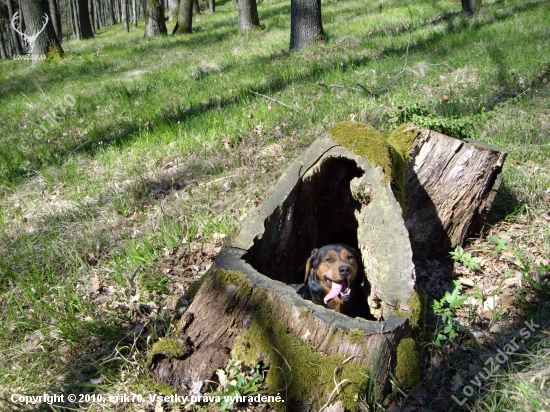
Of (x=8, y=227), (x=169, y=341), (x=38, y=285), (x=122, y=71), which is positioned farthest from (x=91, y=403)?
(x=122, y=71)

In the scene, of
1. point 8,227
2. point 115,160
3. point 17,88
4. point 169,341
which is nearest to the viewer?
point 169,341

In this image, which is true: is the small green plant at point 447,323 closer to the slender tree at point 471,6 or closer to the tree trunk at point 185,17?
the slender tree at point 471,6

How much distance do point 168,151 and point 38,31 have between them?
1118 centimetres

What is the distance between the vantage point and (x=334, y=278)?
3.51m

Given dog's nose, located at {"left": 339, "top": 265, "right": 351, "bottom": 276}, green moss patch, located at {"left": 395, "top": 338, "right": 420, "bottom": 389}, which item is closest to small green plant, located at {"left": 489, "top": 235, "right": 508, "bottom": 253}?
→ dog's nose, located at {"left": 339, "top": 265, "right": 351, "bottom": 276}

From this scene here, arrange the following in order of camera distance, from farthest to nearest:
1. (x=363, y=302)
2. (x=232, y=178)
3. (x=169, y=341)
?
1. (x=232, y=178)
2. (x=363, y=302)
3. (x=169, y=341)

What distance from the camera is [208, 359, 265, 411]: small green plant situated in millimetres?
2672

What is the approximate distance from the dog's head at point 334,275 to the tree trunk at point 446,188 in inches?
34.9

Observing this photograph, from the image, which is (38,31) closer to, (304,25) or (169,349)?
(304,25)

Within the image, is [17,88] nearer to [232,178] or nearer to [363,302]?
[232,178]

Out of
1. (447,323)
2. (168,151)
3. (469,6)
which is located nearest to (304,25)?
(469,6)

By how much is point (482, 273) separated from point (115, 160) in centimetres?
490

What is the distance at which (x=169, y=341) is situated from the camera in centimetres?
288

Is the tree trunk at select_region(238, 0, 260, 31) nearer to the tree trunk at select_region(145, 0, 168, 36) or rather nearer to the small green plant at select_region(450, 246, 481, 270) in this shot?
the tree trunk at select_region(145, 0, 168, 36)
